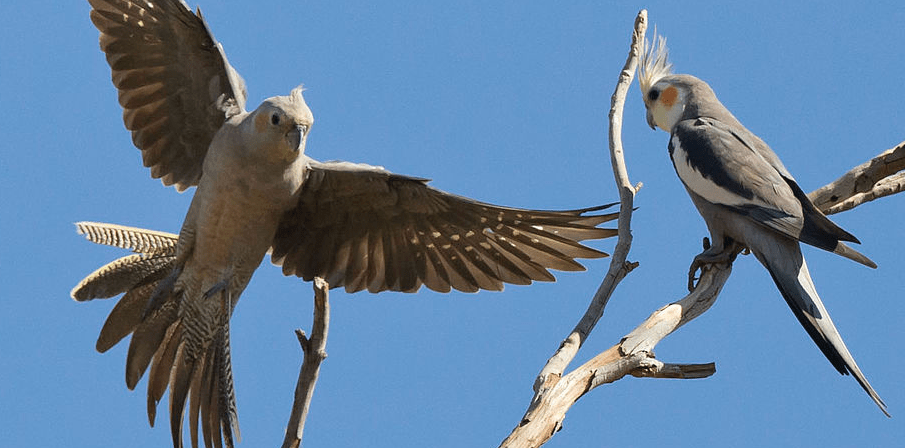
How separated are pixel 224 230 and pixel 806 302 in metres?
3.23

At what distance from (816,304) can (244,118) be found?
10.7 feet

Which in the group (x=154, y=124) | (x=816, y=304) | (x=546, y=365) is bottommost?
(x=546, y=365)

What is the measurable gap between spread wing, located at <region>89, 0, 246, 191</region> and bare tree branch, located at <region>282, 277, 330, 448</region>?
1850mm

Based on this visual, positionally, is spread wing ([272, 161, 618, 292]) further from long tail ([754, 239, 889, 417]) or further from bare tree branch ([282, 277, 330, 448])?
bare tree branch ([282, 277, 330, 448])

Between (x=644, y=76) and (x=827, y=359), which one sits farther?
(x=644, y=76)

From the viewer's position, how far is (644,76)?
6.93 metres

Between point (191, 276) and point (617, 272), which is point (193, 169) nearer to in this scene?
point (191, 276)

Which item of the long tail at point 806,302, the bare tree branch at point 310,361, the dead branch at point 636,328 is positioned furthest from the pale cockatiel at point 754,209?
the bare tree branch at point 310,361

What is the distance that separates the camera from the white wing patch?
5449 millimetres

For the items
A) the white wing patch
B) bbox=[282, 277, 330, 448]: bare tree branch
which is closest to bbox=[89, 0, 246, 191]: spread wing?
bbox=[282, 277, 330, 448]: bare tree branch

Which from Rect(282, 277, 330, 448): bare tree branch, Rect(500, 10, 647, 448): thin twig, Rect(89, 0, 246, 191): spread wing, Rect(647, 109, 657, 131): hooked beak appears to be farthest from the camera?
Rect(647, 109, 657, 131): hooked beak

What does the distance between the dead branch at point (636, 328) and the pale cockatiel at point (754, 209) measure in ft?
0.91

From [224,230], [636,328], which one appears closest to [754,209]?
[636,328]

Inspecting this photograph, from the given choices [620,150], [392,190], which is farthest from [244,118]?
[620,150]
